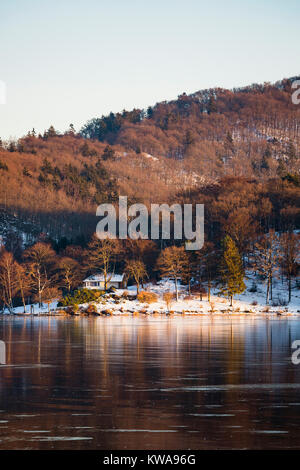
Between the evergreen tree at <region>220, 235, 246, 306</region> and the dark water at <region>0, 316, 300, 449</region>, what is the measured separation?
50.6 meters

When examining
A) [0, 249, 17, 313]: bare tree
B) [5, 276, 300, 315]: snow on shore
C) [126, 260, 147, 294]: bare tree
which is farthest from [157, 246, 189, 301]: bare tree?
[0, 249, 17, 313]: bare tree

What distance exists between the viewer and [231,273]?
87.4 metres

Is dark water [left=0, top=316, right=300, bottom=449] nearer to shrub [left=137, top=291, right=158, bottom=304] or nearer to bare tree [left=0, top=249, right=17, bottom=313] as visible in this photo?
shrub [left=137, top=291, right=158, bottom=304]

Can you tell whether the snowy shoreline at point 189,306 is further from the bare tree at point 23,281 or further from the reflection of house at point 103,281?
the reflection of house at point 103,281

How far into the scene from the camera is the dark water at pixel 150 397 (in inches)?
566

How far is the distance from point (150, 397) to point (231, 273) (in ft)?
226

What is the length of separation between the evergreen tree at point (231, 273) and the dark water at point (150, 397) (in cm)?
5062

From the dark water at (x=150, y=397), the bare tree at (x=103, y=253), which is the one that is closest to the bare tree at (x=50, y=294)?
the bare tree at (x=103, y=253)

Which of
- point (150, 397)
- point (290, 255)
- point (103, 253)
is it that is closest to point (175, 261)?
point (103, 253)

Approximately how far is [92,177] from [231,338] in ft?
521

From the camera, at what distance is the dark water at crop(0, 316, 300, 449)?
47.2ft

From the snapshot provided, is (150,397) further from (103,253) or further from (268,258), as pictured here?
(103,253)

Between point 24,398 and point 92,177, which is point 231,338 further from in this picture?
point 92,177

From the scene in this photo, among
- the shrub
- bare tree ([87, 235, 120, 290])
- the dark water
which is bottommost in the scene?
the shrub
